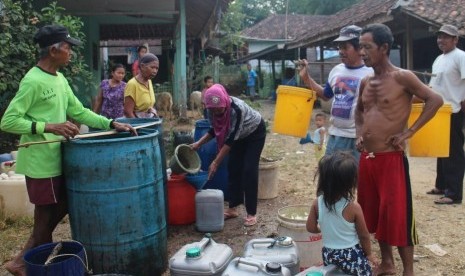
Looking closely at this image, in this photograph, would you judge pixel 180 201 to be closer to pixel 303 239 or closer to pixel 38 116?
pixel 303 239

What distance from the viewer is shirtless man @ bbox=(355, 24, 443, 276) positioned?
2977 millimetres

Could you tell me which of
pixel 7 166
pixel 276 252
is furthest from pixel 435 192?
pixel 7 166

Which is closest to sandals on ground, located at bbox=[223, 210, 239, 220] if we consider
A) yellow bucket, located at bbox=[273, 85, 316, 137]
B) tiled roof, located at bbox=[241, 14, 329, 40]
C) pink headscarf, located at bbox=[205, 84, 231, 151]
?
pink headscarf, located at bbox=[205, 84, 231, 151]

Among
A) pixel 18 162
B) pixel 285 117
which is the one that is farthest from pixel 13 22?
pixel 285 117

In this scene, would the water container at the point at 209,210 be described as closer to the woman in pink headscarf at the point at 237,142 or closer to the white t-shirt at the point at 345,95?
the woman in pink headscarf at the point at 237,142

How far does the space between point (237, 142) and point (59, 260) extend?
2.12 m

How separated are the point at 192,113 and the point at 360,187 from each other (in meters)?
8.76

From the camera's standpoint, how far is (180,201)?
438 centimetres

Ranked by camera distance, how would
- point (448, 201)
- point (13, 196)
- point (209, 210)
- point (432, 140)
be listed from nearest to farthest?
point (432, 140) → point (209, 210) → point (13, 196) → point (448, 201)

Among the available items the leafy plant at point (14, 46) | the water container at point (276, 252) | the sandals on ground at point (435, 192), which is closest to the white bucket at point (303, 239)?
the water container at point (276, 252)

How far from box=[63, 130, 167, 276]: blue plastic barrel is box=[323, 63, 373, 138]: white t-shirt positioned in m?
1.55

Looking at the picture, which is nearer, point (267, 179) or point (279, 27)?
point (267, 179)

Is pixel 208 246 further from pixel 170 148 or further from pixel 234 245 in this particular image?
pixel 170 148

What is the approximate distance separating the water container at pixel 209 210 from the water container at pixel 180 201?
0.44 ft
